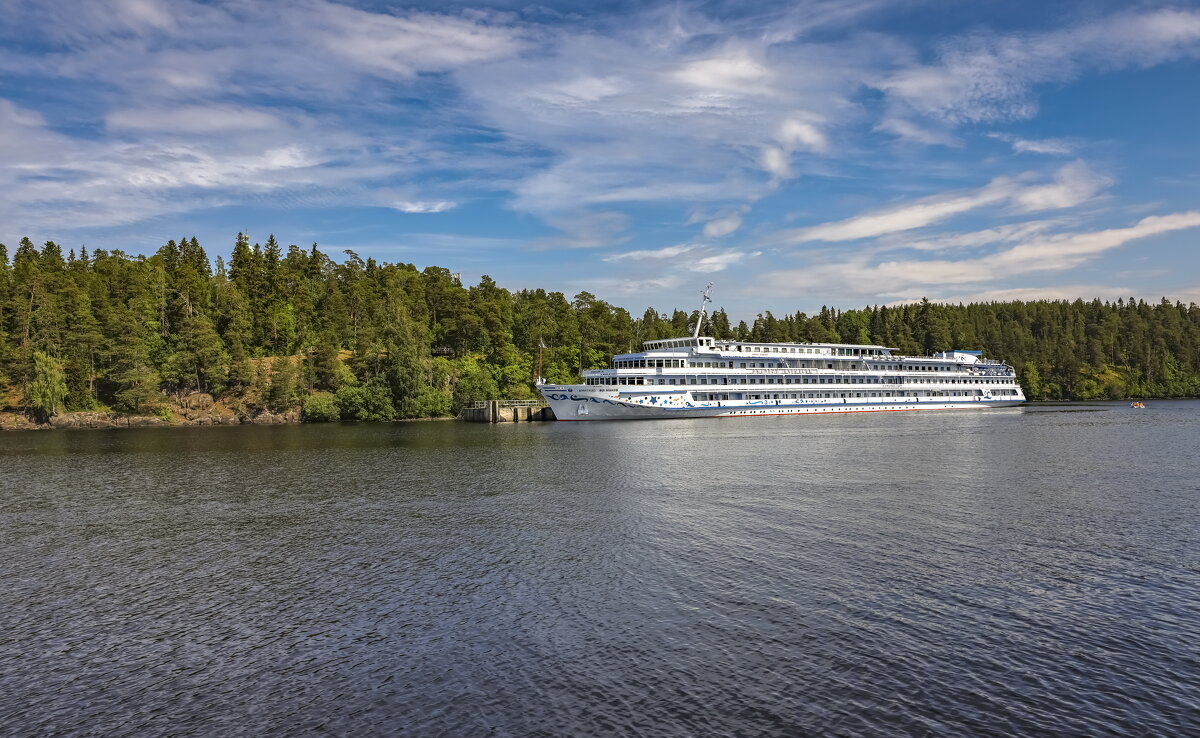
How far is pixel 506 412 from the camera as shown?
11925cm

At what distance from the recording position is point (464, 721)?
45.8ft

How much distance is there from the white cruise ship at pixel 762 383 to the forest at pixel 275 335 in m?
33.5

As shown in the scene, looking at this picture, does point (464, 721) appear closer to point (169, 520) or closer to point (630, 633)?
point (630, 633)

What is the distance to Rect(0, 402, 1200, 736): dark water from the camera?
1435 centimetres

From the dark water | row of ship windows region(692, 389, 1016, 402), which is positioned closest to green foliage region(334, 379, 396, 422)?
row of ship windows region(692, 389, 1016, 402)

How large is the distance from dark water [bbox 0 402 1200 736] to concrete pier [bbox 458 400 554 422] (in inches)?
2871

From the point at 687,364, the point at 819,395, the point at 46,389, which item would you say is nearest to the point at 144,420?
the point at 46,389

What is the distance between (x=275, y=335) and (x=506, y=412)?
6107 cm

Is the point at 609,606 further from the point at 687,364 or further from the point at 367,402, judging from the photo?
the point at 367,402

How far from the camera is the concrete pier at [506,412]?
118 meters

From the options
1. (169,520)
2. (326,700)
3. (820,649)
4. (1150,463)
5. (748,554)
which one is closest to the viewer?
(326,700)

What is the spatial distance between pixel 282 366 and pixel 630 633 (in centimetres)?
12046

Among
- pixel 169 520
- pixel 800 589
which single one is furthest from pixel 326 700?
pixel 169 520

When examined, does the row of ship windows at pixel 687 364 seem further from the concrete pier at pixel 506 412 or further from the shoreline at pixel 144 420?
the shoreline at pixel 144 420
